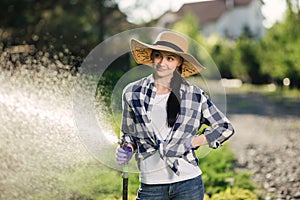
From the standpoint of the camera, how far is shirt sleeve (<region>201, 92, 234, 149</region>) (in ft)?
8.03

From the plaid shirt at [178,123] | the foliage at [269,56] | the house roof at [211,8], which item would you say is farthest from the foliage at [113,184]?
the house roof at [211,8]

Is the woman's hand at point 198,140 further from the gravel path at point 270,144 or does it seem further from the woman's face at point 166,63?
the gravel path at point 270,144

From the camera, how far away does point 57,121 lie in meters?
4.07

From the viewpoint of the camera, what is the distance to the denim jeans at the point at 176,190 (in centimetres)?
249

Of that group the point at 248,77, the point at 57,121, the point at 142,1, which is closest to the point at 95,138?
the point at 57,121

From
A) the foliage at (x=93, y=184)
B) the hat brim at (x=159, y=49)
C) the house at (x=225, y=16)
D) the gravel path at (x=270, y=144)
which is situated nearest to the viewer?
the hat brim at (x=159, y=49)

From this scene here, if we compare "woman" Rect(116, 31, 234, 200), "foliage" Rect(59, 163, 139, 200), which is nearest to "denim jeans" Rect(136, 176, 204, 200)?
"woman" Rect(116, 31, 234, 200)

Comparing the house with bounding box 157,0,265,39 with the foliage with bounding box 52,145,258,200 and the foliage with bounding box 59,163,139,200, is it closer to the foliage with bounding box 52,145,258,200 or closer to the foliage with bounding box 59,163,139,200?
the foliage with bounding box 52,145,258,200

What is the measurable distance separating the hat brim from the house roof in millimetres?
42250

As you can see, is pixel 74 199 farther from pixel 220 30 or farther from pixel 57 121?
pixel 220 30

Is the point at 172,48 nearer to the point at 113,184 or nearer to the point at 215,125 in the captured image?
the point at 215,125

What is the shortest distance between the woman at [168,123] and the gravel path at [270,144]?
238 centimetres

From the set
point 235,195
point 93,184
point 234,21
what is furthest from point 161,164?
point 234,21

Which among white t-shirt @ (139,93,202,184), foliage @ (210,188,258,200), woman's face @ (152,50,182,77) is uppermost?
woman's face @ (152,50,182,77)
